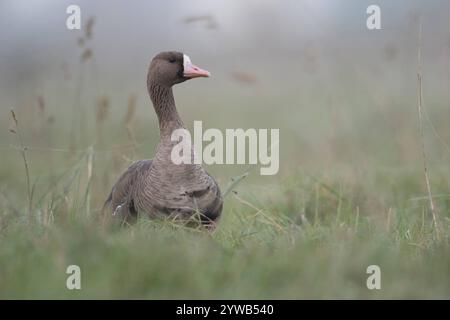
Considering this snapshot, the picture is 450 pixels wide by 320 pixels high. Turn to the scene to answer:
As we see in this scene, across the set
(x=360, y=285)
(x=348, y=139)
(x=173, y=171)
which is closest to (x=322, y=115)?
(x=348, y=139)

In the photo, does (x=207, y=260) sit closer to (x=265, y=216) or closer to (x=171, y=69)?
(x=265, y=216)

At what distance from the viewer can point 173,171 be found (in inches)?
227

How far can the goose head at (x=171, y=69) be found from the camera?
6.21 m

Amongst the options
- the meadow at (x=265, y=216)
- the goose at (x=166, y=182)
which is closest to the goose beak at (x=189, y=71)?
the goose at (x=166, y=182)

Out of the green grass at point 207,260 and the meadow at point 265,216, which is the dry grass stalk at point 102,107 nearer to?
the meadow at point 265,216

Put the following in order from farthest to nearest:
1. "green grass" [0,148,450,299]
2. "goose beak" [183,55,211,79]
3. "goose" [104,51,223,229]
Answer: "goose beak" [183,55,211,79], "goose" [104,51,223,229], "green grass" [0,148,450,299]

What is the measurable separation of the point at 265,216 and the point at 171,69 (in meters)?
1.25

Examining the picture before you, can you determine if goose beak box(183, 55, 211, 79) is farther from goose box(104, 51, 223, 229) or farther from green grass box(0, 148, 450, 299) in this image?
green grass box(0, 148, 450, 299)

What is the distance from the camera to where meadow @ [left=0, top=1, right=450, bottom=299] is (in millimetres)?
4434

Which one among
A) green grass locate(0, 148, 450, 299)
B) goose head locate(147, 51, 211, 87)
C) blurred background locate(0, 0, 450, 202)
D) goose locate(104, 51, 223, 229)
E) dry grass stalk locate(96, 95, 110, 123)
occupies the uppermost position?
blurred background locate(0, 0, 450, 202)

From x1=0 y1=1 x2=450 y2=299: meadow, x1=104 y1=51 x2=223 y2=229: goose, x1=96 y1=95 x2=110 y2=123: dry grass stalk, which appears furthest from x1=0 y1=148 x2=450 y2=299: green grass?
x1=96 y1=95 x2=110 y2=123: dry grass stalk

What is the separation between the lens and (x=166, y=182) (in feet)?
18.8

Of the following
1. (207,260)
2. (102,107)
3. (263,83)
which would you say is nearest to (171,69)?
(102,107)
